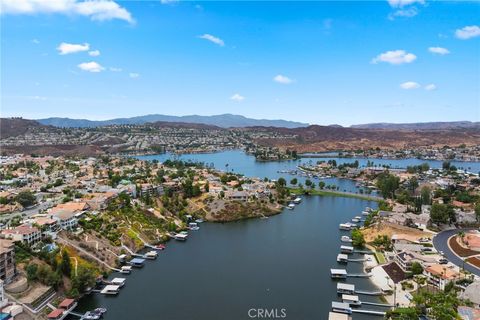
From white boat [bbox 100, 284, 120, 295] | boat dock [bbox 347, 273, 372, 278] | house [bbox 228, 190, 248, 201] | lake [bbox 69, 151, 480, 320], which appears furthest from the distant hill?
boat dock [bbox 347, 273, 372, 278]

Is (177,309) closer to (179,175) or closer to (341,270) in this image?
(341,270)

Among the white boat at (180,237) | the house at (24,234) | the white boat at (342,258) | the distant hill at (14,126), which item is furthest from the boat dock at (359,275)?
the distant hill at (14,126)

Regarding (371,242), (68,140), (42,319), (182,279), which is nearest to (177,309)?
(182,279)

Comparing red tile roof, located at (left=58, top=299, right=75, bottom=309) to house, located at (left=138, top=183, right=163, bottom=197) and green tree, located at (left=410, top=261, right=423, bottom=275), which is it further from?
house, located at (left=138, top=183, right=163, bottom=197)

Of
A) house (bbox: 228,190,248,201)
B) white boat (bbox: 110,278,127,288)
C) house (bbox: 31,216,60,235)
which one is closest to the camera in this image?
white boat (bbox: 110,278,127,288)

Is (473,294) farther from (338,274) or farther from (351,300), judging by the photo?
(338,274)

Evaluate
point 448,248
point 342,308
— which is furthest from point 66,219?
point 448,248

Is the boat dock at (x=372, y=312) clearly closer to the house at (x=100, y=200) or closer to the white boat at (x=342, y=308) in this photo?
the white boat at (x=342, y=308)
